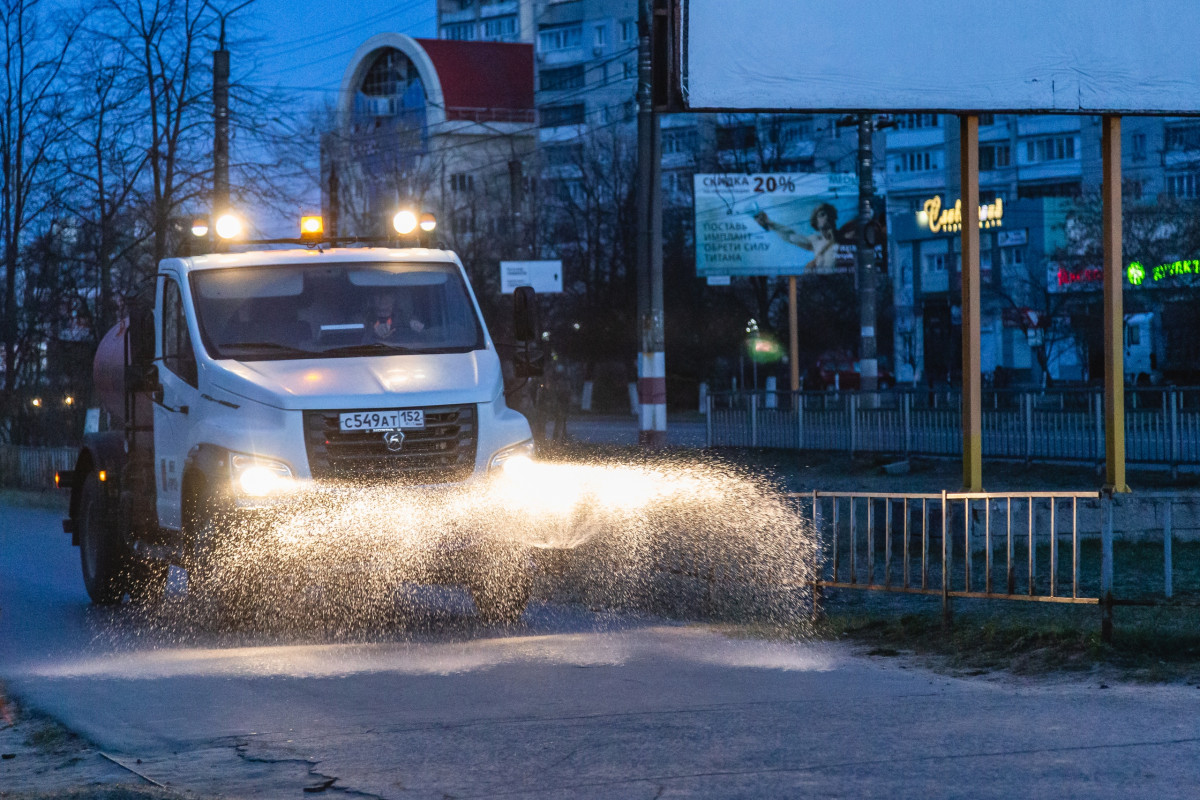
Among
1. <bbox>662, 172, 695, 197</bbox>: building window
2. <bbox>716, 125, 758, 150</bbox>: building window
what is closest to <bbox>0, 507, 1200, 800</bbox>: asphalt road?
<bbox>662, 172, 695, 197</bbox>: building window

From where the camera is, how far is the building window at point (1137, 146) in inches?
2832

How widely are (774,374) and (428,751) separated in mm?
56925

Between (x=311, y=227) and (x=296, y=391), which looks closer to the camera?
(x=296, y=391)

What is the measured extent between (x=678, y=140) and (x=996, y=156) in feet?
54.3

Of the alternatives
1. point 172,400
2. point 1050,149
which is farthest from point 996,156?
point 172,400

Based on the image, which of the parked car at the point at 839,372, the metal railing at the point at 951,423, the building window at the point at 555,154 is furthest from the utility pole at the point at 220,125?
the building window at the point at 555,154

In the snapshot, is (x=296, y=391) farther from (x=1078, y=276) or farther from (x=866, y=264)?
(x=1078, y=276)

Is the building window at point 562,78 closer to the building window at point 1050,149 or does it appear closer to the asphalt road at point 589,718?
the building window at point 1050,149

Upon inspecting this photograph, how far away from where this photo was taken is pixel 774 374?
206 feet

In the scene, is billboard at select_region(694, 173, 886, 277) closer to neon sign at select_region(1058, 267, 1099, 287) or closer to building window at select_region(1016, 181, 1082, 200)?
neon sign at select_region(1058, 267, 1099, 287)

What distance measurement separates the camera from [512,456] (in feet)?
36.2

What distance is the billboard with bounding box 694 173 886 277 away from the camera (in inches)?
1545

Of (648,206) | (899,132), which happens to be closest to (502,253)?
(899,132)

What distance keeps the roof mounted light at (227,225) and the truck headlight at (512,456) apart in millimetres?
3013
